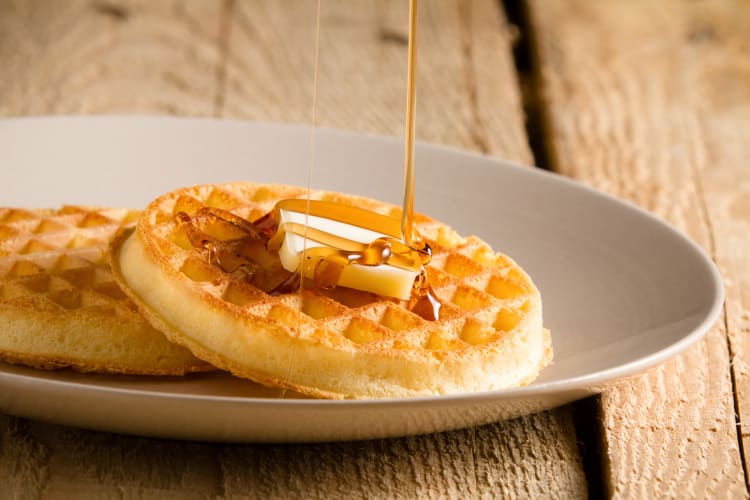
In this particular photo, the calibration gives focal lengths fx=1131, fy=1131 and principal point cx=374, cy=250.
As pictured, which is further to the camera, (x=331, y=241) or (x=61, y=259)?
(x=61, y=259)

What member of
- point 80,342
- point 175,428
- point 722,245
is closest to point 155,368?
point 80,342

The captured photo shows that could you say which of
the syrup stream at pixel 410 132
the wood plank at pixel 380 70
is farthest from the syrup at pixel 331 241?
the wood plank at pixel 380 70

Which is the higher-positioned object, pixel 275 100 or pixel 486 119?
pixel 486 119

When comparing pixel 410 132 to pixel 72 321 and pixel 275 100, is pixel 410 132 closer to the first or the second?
pixel 72 321

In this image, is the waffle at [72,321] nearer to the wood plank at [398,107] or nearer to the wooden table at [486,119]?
the wooden table at [486,119]

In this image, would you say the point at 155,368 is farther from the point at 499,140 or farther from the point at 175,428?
the point at 499,140

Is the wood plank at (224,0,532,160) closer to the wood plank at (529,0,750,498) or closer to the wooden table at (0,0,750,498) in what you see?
the wooden table at (0,0,750,498)

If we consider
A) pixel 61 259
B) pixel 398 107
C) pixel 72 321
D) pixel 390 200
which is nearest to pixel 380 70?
pixel 398 107
